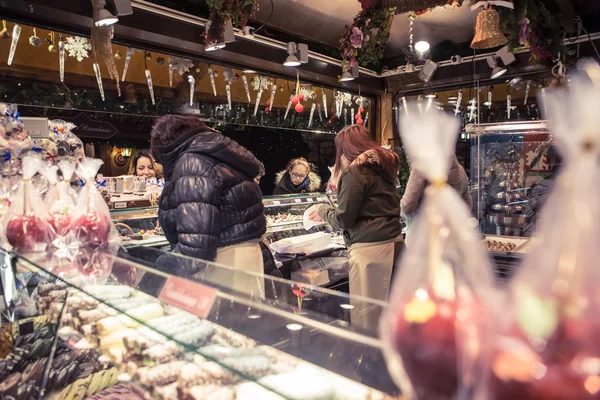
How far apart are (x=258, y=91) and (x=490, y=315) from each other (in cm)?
553

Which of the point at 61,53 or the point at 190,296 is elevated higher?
the point at 61,53

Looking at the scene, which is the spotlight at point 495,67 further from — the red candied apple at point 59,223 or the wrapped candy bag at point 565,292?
the wrapped candy bag at point 565,292

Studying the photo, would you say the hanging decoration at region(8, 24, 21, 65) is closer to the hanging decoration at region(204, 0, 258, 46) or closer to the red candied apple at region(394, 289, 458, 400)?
the hanging decoration at region(204, 0, 258, 46)

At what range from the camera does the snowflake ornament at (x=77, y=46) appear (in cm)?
400

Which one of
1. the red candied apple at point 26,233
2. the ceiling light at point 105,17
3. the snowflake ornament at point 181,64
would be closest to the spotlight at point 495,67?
the snowflake ornament at point 181,64

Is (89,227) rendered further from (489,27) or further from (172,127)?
(489,27)

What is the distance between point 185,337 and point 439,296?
94cm

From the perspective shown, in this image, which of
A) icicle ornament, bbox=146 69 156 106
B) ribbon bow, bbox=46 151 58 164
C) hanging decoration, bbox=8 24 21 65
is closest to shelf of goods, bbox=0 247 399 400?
ribbon bow, bbox=46 151 58 164

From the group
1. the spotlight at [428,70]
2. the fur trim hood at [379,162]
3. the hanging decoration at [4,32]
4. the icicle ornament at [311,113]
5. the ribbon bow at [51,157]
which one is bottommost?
the fur trim hood at [379,162]

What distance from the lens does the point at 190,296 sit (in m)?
1.33

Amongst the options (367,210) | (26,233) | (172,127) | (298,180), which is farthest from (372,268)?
(298,180)

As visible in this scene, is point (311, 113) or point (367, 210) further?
point (311, 113)

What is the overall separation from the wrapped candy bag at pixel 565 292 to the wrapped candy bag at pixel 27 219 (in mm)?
1972

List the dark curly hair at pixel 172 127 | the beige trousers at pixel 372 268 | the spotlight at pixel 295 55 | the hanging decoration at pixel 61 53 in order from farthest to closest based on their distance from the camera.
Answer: the spotlight at pixel 295 55 < the hanging decoration at pixel 61 53 < the beige trousers at pixel 372 268 < the dark curly hair at pixel 172 127
